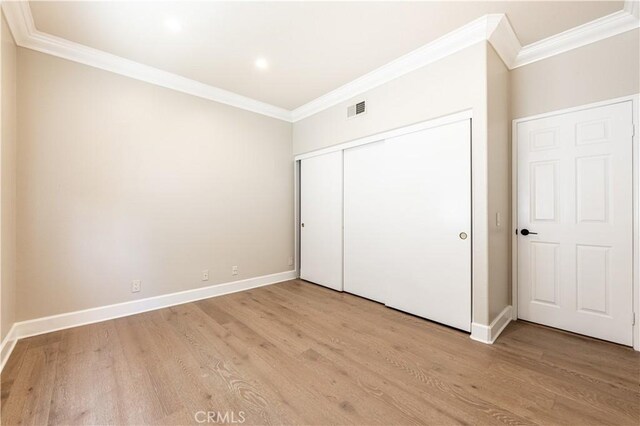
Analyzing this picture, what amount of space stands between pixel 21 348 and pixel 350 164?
3.79 m

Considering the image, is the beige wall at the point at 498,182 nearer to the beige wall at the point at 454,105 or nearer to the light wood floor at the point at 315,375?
the beige wall at the point at 454,105

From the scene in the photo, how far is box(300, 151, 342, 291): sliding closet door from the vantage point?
3889 millimetres

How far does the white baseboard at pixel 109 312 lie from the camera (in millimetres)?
2401

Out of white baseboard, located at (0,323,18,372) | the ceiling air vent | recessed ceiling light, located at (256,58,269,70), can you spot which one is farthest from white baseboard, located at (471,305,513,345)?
white baseboard, located at (0,323,18,372)

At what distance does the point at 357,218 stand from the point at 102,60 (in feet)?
11.1

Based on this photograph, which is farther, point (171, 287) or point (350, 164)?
point (350, 164)

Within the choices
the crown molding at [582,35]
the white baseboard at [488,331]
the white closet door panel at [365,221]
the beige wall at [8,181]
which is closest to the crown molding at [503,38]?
the crown molding at [582,35]

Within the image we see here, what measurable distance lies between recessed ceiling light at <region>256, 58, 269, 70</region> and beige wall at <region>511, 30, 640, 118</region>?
8.94ft

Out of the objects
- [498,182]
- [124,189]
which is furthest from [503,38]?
[124,189]

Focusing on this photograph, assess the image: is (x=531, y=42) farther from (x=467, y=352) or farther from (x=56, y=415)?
(x=56, y=415)

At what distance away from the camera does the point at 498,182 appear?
2.60 meters

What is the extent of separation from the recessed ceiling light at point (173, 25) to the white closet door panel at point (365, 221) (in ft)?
7.59

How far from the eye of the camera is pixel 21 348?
2236mm

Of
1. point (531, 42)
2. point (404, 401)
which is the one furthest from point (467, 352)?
point (531, 42)
